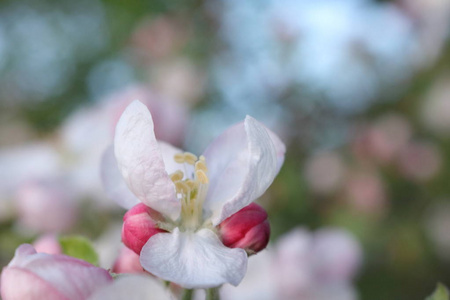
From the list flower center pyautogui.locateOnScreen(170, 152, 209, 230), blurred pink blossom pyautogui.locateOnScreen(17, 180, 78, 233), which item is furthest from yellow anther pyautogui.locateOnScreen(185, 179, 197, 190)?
blurred pink blossom pyautogui.locateOnScreen(17, 180, 78, 233)

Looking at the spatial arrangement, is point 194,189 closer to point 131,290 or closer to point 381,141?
point 131,290

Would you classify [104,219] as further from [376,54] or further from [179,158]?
[376,54]

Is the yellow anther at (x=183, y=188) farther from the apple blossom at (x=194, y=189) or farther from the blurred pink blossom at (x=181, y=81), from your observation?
the blurred pink blossom at (x=181, y=81)

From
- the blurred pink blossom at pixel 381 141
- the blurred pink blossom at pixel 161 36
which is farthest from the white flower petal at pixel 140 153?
the blurred pink blossom at pixel 161 36

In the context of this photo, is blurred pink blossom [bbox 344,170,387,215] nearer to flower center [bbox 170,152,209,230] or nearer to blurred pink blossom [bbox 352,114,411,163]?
blurred pink blossom [bbox 352,114,411,163]

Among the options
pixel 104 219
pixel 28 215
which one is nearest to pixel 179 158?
pixel 28 215

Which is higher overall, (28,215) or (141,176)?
(141,176)

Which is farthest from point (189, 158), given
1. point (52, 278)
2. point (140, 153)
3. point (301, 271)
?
point (301, 271)
